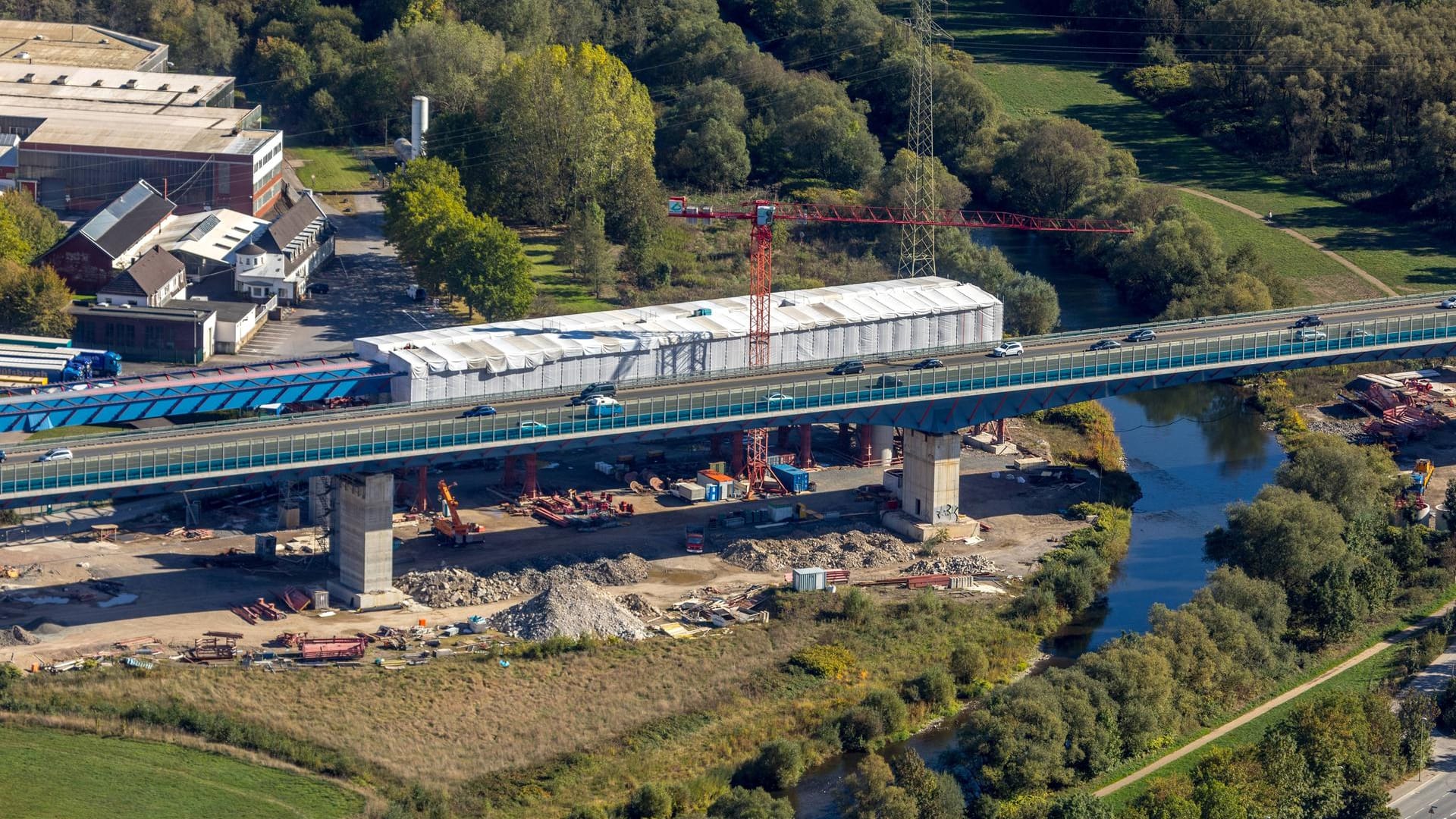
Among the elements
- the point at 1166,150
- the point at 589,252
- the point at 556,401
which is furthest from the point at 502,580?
the point at 1166,150

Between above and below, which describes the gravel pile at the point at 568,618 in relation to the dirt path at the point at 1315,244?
below

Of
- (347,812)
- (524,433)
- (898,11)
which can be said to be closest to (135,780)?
(347,812)

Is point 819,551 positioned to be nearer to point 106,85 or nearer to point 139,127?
Result: point 139,127

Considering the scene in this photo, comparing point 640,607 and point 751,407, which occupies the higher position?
point 751,407

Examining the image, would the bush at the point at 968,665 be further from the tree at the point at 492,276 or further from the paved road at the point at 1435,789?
the tree at the point at 492,276

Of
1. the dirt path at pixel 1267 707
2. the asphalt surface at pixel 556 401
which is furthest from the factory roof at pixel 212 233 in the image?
the dirt path at pixel 1267 707

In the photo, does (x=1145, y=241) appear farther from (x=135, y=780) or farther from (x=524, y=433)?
(x=135, y=780)

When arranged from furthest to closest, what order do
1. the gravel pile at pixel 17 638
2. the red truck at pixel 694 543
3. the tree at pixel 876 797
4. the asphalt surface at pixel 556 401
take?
1. the red truck at pixel 694 543
2. the asphalt surface at pixel 556 401
3. the gravel pile at pixel 17 638
4. the tree at pixel 876 797
